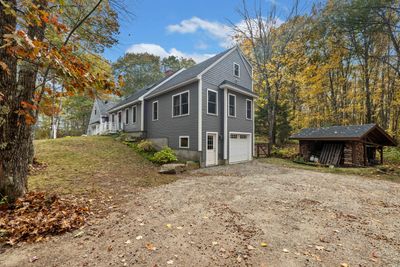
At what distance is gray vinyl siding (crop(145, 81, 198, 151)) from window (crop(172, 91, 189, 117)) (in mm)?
263

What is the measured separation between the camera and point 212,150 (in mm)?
11180

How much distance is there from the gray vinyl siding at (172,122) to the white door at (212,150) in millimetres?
963

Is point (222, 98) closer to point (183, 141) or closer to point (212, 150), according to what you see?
point (212, 150)

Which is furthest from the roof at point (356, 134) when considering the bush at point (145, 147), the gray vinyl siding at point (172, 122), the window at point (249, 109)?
the bush at point (145, 147)

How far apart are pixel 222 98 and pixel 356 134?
26.3 feet

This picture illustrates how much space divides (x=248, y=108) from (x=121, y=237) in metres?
12.4

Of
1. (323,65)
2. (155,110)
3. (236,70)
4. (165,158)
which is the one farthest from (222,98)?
(323,65)

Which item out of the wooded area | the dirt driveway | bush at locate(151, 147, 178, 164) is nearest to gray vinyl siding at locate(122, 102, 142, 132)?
bush at locate(151, 147, 178, 164)

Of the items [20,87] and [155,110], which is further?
[155,110]

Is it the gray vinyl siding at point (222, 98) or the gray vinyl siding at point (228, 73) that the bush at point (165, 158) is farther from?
the gray vinyl siding at point (228, 73)

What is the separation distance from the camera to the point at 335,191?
600 cm

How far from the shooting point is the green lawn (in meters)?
5.82

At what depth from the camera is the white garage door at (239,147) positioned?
1220 cm

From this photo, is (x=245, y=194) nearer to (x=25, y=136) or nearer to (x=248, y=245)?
(x=248, y=245)
